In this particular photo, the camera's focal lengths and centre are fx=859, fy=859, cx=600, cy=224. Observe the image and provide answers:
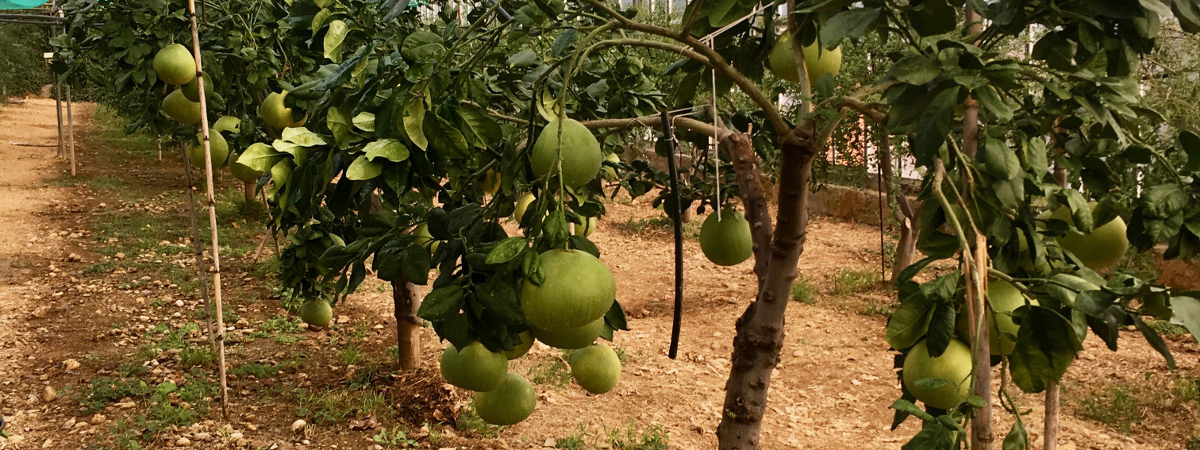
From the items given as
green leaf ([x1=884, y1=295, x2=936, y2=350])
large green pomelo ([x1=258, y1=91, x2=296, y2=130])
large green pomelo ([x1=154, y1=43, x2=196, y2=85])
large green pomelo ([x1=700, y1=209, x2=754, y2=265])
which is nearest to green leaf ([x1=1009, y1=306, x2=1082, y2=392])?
green leaf ([x1=884, y1=295, x2=936, y2=350])

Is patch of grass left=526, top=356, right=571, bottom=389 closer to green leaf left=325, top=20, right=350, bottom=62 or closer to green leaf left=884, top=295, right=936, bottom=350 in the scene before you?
green leaf left=325, top=20, right=350, bottom=62

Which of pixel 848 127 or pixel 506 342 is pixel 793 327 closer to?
pixel 848 127

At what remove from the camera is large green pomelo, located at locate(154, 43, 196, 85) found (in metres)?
2.82

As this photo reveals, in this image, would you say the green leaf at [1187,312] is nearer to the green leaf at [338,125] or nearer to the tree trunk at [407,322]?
the green leaf at [338,125]

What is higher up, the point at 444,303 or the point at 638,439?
the point at 444,303

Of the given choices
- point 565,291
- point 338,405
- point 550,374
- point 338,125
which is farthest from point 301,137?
point 550,374

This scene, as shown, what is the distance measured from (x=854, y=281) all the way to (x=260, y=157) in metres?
5.33

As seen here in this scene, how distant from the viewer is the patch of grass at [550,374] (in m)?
4.10

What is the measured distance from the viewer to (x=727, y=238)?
89.4 inches

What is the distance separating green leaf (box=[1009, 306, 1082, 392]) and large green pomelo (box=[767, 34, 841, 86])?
0.67 meters

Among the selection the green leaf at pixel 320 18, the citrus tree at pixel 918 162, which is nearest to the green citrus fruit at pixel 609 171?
the citrus tree at pixel 918 162

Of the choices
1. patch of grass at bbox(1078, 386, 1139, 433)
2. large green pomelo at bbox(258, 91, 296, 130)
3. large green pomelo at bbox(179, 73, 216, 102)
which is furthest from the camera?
patch of grass at bbox(1078, 386, 1139, 433)

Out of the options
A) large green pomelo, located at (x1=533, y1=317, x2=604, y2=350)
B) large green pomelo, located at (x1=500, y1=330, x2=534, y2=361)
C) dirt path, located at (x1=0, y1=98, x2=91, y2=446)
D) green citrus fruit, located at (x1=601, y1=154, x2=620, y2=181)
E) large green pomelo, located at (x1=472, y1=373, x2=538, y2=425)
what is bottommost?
dirt path, located at (x1=0, y1=98, x2=91, y2=446)

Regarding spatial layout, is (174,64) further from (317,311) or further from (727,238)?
(727,238)
